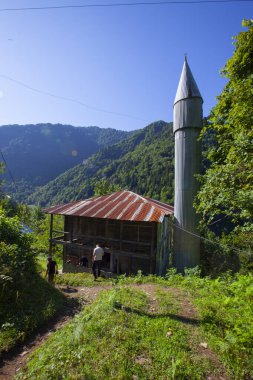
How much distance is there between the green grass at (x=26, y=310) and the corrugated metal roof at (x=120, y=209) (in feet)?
19.9

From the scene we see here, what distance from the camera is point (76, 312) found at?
6.65 metres

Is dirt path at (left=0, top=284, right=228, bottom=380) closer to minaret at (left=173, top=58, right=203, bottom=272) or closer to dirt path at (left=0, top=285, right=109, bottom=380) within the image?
dirt path at (left=0, top=285, right=109, bottom=380)

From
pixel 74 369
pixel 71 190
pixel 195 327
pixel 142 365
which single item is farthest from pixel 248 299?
pixel 71 190

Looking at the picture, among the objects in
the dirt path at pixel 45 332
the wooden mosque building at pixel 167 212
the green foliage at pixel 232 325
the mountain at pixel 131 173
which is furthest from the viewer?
the mountain at pixel 131 173

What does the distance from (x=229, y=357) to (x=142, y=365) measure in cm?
154

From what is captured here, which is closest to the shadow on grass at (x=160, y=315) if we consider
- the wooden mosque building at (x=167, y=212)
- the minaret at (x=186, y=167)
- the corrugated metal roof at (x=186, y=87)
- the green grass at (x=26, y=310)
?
the green grass at (x=26, y=310)

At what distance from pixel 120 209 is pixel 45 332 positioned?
9.28 meters

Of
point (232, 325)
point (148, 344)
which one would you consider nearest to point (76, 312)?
point (148, 344)

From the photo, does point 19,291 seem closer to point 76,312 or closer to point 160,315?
point 76,312

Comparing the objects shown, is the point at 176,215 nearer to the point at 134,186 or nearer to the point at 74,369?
the point at 74,369

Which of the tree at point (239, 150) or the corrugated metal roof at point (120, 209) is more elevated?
the tree at point (239, 150)

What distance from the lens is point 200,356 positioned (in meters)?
4.02

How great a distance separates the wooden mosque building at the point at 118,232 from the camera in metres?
13.8

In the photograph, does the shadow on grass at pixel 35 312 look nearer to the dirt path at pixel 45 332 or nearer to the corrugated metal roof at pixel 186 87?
the dirt path at pixel 45 332
